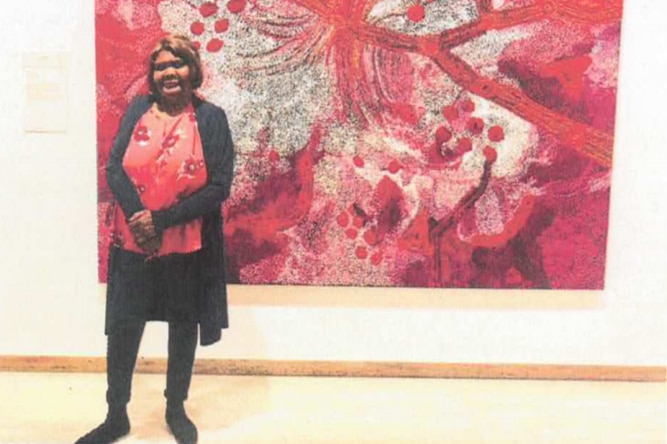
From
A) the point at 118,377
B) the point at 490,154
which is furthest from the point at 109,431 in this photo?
the point at 490,154

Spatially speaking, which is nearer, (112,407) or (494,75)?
(112,407)

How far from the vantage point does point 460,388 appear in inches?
98.1

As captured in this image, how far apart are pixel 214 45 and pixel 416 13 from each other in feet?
2.19

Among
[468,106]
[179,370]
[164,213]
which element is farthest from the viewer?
[468,106]

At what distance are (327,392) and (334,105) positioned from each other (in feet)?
3.15

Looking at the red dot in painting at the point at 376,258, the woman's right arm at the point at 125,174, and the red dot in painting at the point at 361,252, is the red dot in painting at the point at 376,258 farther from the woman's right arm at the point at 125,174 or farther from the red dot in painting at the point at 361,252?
the woman's right arm at the point at 125,174

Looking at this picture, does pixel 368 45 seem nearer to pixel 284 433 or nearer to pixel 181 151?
pixel 181 151

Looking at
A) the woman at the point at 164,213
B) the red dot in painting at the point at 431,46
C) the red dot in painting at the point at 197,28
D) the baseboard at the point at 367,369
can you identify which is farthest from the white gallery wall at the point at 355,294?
the red dot in painting at the point at 431,46

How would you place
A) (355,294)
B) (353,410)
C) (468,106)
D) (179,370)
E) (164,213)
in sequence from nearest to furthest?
(164,213), (179,370), (353,410), (468,106), (355,294)

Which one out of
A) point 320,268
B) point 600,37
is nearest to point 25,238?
point 320,268

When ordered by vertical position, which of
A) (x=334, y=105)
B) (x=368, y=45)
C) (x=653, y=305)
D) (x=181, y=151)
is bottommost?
(x=653, y=305)

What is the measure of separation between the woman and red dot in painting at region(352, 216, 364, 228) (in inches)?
21.0

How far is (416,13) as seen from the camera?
7.79 ft

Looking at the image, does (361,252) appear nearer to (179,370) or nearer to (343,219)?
(343,219)
